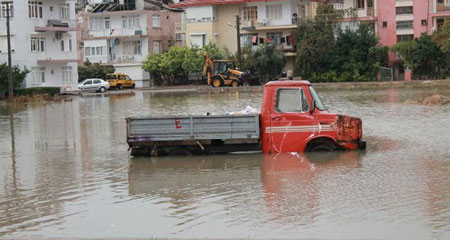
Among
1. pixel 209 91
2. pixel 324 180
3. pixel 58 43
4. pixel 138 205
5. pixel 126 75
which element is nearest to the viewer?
pixel 138 205

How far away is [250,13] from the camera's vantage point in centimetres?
8056

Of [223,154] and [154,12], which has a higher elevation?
[154,12]

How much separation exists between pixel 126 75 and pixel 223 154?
6172 centimetres

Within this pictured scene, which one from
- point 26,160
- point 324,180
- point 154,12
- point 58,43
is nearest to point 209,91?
point 58,43

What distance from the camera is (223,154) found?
19922 millimetres

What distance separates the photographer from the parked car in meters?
78.0

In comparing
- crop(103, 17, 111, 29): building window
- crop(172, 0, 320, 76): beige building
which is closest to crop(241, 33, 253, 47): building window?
crop(172, 0, 320, 76): beige building

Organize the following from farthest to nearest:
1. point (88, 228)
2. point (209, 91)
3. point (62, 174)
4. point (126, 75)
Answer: point (126, 75)
point (209, 91)
point (62, 174)
point (88, 228)

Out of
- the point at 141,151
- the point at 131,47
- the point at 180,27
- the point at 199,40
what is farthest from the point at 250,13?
the point at 141,151

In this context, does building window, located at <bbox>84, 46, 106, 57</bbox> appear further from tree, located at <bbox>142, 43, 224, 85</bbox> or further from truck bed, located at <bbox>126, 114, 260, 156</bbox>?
truck bed, located at <bbox>126, 114, 260, 156</bbox>

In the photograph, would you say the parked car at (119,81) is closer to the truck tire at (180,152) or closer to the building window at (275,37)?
the building window at (275,37)

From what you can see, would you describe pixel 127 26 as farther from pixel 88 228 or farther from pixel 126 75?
pixel 88 228

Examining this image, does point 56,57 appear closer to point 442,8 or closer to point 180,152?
point 442,8

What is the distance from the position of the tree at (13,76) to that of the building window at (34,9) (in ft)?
20.0
